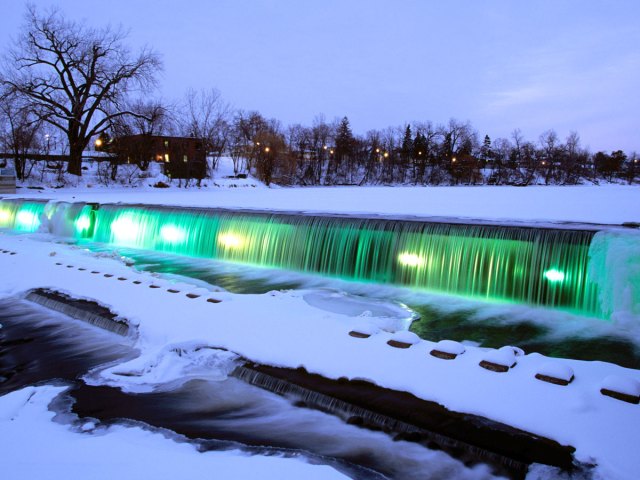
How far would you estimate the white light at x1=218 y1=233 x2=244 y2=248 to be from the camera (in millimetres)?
12386

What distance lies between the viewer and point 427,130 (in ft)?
286

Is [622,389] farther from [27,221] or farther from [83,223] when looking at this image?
[27,221]

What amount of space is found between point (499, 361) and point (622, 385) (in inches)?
35.6

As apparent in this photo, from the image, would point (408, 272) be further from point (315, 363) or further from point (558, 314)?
point (315, 363)

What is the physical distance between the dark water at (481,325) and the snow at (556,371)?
2017mm

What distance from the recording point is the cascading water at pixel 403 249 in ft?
26.3

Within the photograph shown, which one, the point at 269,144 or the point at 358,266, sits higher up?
the point at 269,144

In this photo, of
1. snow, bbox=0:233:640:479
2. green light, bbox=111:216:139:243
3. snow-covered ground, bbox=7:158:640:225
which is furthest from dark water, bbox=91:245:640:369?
green light, bbox=111:216:139:243

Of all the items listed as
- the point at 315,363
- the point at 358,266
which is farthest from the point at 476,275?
the point at 315,363

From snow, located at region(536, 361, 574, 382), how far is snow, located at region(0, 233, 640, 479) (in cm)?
8

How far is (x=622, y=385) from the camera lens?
12.1ft

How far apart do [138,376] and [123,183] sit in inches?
1086

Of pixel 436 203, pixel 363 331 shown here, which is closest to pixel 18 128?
pixel 436 203

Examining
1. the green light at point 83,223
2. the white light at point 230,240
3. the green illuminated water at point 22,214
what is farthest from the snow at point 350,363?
the green illuminated water at point 22,214
